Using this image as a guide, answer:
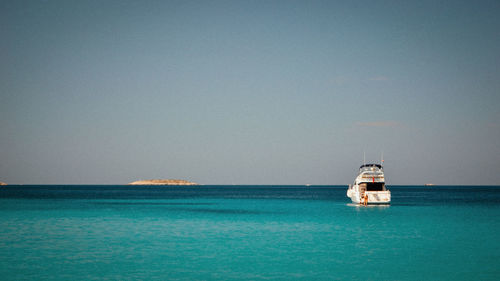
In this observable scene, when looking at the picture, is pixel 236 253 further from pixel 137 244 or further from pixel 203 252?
pixel 137 244

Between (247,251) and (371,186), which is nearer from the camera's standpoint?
(247,251)

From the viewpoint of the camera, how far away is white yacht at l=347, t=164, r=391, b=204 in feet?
227

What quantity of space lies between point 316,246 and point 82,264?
1459 cm

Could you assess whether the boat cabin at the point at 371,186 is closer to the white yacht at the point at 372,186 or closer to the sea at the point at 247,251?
the white yacht at the point at 372,186

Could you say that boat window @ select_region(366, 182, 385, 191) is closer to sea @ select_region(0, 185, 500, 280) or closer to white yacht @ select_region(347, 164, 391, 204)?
white yacht @ select_region(347, 164, 391, 204)

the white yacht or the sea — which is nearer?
the sea

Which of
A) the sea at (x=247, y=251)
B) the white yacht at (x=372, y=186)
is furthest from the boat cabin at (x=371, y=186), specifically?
the sea at (x=247, y=251)

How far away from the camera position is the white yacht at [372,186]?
69.1m

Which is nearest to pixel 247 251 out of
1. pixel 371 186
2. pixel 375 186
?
pixel 371 186

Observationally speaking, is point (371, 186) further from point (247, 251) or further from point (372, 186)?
point (247, 251)

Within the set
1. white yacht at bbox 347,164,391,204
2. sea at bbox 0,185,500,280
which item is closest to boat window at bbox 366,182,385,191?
white yacht at bbox 347,164,391,204

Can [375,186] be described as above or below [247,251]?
above

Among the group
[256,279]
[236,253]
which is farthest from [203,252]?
[256,279]

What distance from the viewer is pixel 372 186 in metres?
71.1
